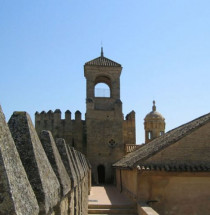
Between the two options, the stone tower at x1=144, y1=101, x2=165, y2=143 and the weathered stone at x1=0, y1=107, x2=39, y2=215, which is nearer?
the weathered stone at x1=0, y1=107, x2=39, y2=215

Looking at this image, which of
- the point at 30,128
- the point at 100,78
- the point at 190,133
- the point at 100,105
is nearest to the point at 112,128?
the point at 100,105

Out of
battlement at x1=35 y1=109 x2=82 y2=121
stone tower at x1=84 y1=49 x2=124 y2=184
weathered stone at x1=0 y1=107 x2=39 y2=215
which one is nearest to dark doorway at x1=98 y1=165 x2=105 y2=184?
stone tower at x1=84 y1=49 x2=124 y2=184

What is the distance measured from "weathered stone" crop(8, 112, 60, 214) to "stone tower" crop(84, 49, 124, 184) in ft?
95.3

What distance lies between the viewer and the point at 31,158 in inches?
125

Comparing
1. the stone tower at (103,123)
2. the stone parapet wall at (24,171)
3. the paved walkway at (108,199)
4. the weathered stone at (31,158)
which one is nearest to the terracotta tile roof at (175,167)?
the paved walkway at (108,199)

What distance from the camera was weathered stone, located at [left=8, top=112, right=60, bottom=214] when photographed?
118 inches

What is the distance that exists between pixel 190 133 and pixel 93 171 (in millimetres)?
19075

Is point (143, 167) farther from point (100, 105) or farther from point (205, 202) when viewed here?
point (100, 105)

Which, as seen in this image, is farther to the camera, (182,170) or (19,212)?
(182,170)

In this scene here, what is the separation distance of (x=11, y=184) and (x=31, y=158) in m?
1.07

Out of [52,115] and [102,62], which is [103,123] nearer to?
[52,115]

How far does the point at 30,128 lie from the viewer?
133 inches

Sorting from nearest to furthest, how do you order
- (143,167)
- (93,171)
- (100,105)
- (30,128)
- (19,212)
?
(19,212)
(30,128)
(143,167)
(93,171)
(100,105)

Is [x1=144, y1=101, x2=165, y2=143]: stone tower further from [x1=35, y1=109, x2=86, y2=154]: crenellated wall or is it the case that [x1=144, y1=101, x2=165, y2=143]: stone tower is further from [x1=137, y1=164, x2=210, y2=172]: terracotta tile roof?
[x1=137, y1=164, x2=210, y2=172]: terracotta tile roof
